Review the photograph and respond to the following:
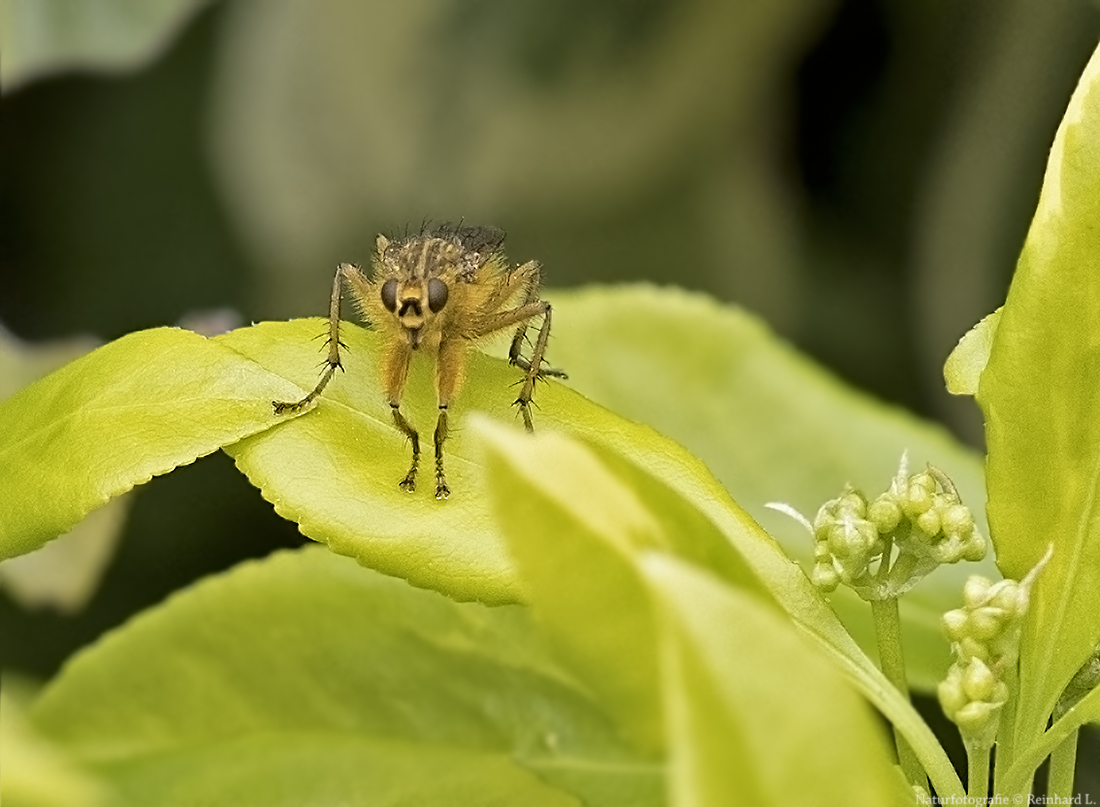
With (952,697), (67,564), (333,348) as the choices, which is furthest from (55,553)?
(952,697)

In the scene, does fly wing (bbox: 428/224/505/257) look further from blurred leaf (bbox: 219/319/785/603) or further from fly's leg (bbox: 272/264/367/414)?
blurred leaf (bbox: 219/319/785/603)

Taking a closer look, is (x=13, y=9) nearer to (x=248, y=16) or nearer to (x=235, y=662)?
(x=248, y=16)

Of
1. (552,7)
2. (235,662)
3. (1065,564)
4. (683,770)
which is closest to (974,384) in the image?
(1065,564)

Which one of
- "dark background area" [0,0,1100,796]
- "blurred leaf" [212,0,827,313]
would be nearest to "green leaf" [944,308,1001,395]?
"dark background area" [0,0,1100,796]

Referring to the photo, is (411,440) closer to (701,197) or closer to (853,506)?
(853,506)

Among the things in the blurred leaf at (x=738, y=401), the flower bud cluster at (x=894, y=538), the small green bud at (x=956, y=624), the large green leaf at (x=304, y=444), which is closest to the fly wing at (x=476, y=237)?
the blurred leaf at (x=738, y=401)

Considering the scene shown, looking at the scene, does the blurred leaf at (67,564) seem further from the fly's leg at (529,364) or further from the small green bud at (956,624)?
the small green bud at (956,624)
